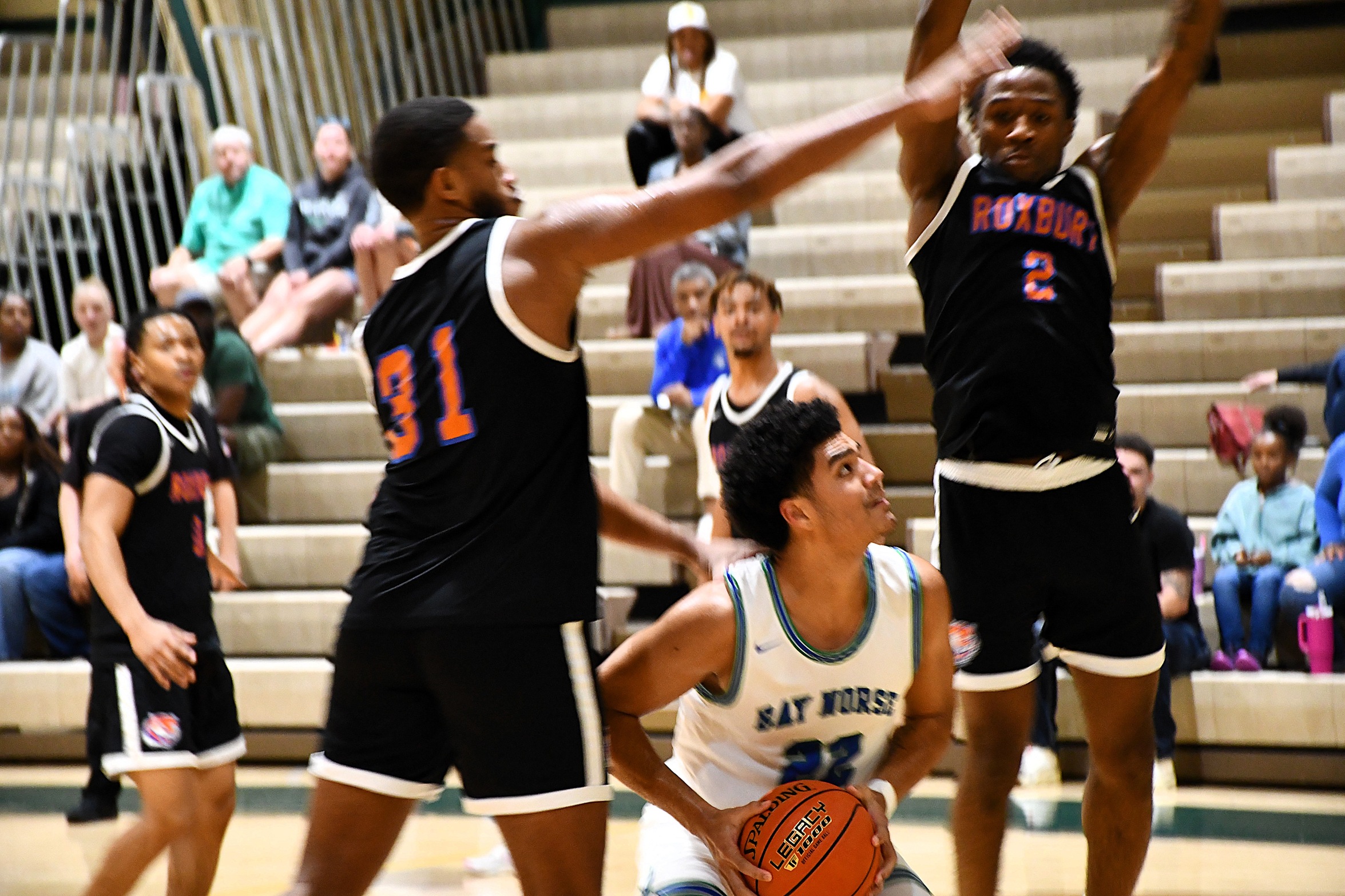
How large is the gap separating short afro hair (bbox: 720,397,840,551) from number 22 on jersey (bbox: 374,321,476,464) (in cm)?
62

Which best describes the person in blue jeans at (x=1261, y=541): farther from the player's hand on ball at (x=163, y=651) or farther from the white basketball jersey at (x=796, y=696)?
the player's hand on ball at (x=163, y=651)

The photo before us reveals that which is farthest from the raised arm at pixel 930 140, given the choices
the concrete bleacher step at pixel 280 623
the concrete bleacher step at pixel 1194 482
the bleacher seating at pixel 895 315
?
the concrete bleacher step at pixel 280 623

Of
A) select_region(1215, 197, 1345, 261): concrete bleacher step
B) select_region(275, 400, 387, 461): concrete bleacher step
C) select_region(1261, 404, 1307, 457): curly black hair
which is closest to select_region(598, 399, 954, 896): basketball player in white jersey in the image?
select_region(1261, 404, 1307, 457): curly black hair

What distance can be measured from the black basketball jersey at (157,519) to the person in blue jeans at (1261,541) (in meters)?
3.80

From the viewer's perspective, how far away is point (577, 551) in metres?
2.32

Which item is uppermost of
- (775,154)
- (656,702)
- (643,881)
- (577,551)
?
(775,154)

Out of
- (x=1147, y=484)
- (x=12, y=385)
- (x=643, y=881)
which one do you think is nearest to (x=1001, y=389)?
(x=643, y=881)

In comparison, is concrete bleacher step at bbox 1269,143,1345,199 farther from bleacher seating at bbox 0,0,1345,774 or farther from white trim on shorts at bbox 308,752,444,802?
white trim on shorts at bbox 308,752,444,802

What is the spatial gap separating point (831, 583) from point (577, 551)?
56 centimetres

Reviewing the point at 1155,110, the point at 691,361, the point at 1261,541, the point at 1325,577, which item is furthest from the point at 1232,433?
the point at 1155,110

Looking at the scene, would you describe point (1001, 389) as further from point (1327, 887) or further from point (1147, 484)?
point (1147, 484)

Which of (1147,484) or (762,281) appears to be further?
(1147,484)

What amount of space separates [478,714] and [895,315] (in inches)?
218

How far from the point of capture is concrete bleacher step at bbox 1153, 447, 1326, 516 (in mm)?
6375
